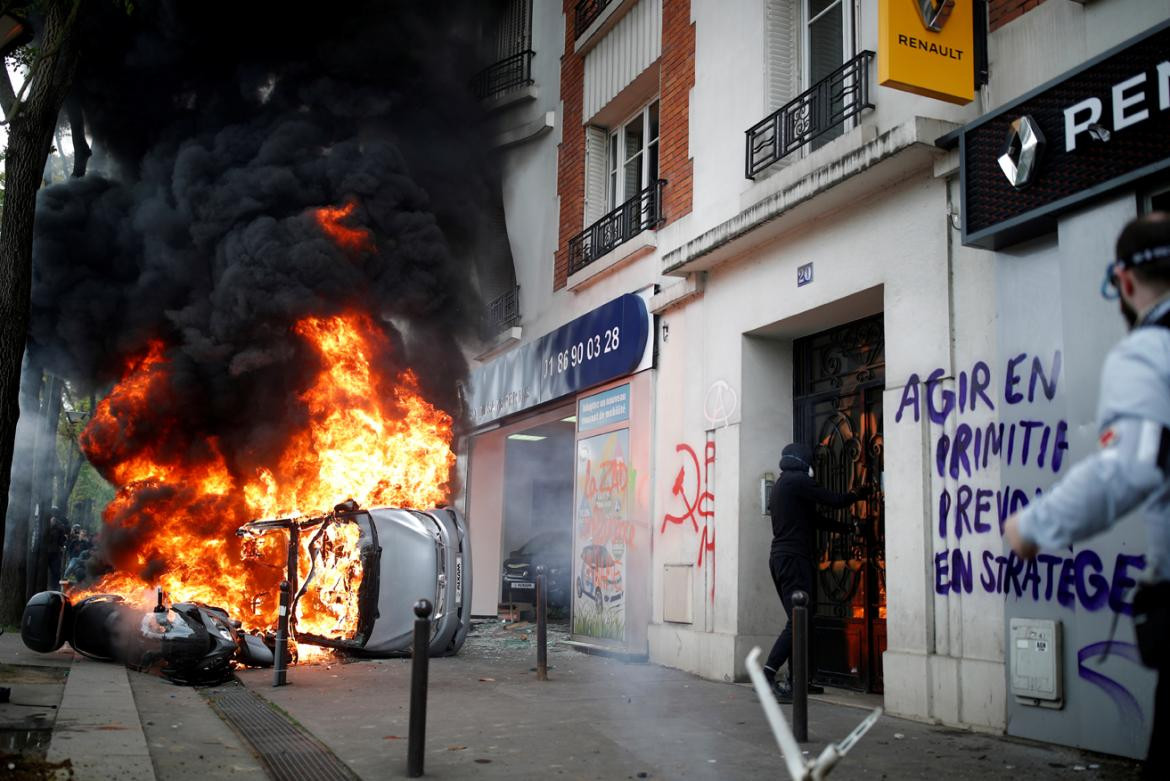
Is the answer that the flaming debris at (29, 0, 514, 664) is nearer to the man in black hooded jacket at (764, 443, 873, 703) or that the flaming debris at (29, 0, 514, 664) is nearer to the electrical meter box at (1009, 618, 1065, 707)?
the man in black hooded jacket at (764, 443, 873, 703)

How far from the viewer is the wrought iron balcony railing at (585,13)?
1252cm

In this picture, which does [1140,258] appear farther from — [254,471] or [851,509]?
[254,471]

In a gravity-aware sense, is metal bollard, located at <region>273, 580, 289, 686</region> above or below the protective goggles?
below

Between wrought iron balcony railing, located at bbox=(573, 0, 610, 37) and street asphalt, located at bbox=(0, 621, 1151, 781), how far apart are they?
8.33 metres

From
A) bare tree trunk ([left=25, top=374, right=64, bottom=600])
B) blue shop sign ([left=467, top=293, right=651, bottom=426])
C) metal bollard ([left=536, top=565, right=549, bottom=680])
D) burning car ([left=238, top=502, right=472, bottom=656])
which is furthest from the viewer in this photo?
bare tree trunk ([left=25, top=374, right=64, bottom=600])

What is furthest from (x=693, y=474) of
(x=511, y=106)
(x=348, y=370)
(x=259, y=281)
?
(x=511, y=106)

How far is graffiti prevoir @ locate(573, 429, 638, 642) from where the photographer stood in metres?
10.8

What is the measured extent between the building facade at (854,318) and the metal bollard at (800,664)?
1.25 m

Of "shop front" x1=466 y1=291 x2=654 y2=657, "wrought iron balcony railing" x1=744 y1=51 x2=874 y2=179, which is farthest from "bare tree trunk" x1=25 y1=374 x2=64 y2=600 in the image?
"wrought iron balcony railing" x1=744 y1=51 x2=874 y2=179

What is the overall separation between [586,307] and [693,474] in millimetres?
3516

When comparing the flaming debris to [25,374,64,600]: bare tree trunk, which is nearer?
the flaming debris

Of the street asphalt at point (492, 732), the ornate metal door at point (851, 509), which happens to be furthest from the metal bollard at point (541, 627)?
the ornate metal door at point (851, 509)

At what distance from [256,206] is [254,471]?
3520 millimetres

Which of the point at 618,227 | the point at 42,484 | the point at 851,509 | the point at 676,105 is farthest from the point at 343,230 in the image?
the point at 851,509
